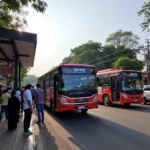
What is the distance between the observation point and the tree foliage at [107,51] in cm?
5853

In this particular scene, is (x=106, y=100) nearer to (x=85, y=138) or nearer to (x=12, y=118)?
(x=85, y=138)

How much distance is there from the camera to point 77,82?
10766 mm

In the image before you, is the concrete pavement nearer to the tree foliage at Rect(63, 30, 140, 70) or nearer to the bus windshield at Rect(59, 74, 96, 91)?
the bus windshield at Rect(59, 74, 96, 91)

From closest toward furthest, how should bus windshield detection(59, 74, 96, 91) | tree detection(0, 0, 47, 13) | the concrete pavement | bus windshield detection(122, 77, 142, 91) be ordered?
the concrete pavement → tree detection(0, 0, 47, 13) → bus windshield detection(59, 74, 96, 91) → bus windshield detection(122, 77, 142, 91)

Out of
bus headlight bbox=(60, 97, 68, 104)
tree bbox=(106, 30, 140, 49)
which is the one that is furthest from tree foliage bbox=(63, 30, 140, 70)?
bus headlight bbox=(60, 97, 68, 104)

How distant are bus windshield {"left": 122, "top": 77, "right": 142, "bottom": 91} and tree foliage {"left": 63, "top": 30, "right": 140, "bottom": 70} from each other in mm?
41649

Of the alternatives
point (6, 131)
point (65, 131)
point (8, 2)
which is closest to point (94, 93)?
point (65, 131)

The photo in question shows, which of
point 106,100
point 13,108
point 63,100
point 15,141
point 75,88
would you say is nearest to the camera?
point 15,141

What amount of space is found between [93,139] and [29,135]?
7.56 ft

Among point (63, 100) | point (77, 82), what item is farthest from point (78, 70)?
point (63, 100)

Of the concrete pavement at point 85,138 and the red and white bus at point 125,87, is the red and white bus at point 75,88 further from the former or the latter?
the red and white bus at point 125,87

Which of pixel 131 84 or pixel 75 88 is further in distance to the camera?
pixel 131 84

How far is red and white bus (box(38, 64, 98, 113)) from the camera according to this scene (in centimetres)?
1034

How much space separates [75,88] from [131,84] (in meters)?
6.47
